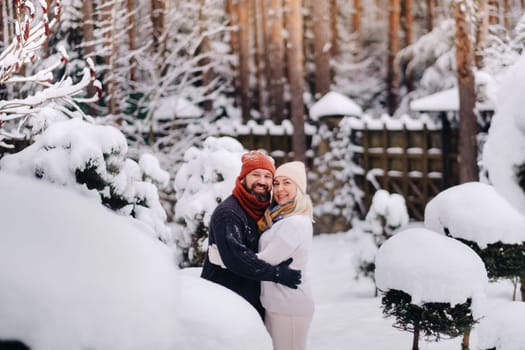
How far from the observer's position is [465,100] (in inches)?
527

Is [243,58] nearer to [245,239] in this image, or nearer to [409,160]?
[409,160]

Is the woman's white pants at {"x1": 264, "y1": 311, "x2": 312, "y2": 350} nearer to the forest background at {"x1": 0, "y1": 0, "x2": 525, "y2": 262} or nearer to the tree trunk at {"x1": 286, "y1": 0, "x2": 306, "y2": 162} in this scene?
the forest background at {"x1": 0, "y1": 0, "x2": 525, "y2": 262}

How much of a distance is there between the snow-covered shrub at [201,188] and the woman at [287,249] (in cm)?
415

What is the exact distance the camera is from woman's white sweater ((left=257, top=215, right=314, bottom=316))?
472 cm

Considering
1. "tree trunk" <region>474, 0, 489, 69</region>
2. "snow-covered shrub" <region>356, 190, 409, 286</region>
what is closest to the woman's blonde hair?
"snow-covered shrub" <region>356, 190, 409, 286</region>

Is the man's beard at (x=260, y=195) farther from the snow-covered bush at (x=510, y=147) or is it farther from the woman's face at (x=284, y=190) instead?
the snow-covered bush at (x=510, y=147)

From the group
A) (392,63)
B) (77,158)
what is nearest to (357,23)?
(392,63)

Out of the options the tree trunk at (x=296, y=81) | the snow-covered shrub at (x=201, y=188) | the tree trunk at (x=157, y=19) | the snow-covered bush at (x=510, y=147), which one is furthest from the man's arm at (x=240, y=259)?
the tree trunk at (x=296, y=81)

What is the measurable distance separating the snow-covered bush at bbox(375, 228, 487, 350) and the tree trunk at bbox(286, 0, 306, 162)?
414 inches

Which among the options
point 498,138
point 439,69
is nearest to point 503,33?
point 439,69

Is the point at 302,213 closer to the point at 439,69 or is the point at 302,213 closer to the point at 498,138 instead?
the point at 498,138

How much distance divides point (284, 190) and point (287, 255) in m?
0.43

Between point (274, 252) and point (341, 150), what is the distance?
11.9m

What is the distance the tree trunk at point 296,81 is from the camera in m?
16.8
